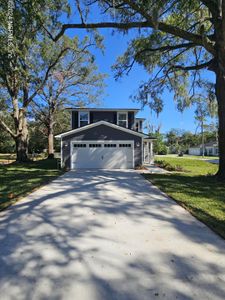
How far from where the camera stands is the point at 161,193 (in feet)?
26.5

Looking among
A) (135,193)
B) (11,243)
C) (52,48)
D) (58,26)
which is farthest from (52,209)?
(52,48)

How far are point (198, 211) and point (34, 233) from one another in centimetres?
373

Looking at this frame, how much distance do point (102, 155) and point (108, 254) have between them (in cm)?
1487

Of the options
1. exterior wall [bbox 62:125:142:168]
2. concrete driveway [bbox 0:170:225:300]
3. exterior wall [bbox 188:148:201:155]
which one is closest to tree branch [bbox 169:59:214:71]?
exterior wall [bbox 62:125:142:168]

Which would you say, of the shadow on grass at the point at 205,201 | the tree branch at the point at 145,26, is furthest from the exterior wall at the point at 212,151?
the tree branch at the point at 145,26

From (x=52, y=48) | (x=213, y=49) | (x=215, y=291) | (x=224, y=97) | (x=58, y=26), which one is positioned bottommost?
(x=215, y=291)

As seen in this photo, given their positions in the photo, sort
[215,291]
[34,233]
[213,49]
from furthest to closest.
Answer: [213,49] < [34,233] < [215,291]

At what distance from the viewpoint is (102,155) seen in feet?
60.2

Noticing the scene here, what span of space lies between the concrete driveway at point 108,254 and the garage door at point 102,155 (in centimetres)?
1201

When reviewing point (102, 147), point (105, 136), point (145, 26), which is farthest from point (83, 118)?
point (145, 26)

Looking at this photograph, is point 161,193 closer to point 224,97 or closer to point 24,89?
point 224,97

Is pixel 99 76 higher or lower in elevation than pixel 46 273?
higher

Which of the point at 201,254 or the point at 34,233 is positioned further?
the point at 34,233

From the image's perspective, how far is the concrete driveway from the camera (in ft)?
8.80
